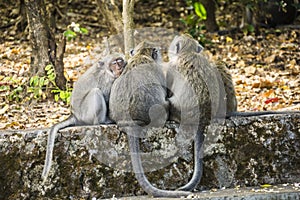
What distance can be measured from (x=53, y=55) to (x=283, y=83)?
309cm

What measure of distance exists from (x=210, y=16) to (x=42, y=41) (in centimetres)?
415

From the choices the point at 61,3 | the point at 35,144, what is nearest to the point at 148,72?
the point at 35,144

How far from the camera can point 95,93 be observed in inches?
221

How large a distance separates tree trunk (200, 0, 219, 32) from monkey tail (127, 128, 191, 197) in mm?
6341

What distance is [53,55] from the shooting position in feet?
26.7

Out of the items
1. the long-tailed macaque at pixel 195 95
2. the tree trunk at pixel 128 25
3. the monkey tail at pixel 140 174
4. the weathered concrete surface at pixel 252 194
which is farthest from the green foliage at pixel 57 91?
the weathered concrete surface at pixel 252 194

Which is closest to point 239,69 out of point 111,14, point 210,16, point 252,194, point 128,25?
point 210,16

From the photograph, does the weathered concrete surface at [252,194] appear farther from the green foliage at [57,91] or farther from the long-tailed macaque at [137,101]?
the green foliage at [57,91]

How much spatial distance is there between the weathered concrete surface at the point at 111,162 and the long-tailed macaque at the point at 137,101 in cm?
12

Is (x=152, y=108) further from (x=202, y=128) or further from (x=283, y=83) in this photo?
(x=283, y=83)

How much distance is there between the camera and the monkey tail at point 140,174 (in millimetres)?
5027

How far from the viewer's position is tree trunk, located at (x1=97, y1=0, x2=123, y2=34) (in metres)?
8.44

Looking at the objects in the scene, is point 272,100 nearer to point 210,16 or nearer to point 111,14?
point 111,14

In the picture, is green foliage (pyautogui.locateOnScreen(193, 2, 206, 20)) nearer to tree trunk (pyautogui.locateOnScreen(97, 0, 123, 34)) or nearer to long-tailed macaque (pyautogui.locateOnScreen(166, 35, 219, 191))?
tree trunk (pyautogui.locateOnScreen(97, 0, 123, 34))
